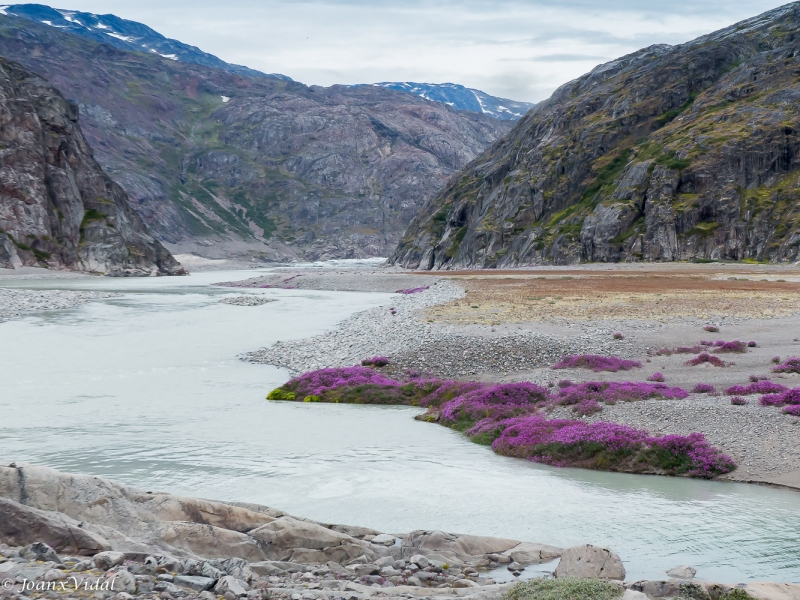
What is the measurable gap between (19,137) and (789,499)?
189 meters

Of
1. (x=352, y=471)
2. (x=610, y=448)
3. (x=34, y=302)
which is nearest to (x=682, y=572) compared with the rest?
(x=610, y=448)

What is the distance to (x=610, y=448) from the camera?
794 inches

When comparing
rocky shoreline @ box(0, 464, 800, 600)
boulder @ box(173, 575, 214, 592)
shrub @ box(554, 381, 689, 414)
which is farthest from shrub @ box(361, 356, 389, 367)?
boulder @ box(173, 575, 214, 592)

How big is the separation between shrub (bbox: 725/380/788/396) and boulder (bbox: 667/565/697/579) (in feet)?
48.1

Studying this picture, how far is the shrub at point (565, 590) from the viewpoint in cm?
952

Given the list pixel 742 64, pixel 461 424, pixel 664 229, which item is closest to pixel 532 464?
pixel 461 424

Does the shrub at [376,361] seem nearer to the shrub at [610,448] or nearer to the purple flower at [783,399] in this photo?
the shrub at [610,448]

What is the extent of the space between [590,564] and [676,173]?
15557 centimetres

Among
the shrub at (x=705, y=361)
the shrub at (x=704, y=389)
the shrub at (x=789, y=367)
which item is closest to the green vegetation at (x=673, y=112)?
the shrub at (x=705, y=361)

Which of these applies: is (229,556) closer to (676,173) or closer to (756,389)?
(756,389)

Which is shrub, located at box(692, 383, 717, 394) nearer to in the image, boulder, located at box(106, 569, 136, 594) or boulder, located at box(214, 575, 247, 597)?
boulder, located at box(214, 575, 247, 597)

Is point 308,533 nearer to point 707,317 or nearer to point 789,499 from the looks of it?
point 789,499

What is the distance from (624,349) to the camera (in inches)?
1320

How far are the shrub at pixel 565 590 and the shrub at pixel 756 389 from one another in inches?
679
